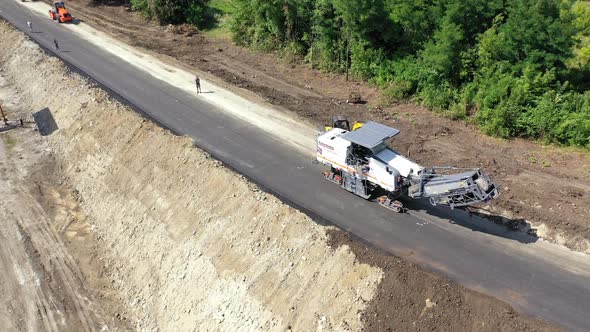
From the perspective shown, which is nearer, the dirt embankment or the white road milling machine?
the dirt embankment

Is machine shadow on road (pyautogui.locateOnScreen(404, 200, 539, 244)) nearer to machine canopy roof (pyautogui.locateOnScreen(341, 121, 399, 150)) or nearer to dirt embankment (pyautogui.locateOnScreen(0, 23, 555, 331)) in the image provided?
machine canopy roof (pyautogui.locateOnScreen(341, 121, 399, 150))

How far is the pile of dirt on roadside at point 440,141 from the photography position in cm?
2105

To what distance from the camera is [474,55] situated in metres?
29.6

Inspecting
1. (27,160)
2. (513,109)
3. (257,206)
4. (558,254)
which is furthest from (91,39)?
(558,254)

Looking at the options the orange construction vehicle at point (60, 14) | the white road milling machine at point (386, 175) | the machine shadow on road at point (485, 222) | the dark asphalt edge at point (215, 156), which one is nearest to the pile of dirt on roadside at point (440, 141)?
the machine shadow on road at point (485, 222)

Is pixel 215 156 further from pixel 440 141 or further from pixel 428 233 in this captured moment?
pixel 440 141

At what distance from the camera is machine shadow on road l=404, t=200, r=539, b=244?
20109 mm

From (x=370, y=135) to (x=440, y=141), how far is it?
7500 mm

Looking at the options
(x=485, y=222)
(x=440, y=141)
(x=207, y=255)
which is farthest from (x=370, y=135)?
(x=207, y=255)

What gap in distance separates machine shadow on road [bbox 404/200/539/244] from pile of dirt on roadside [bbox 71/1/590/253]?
125 mm

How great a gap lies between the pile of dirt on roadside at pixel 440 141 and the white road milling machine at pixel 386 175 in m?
2.56

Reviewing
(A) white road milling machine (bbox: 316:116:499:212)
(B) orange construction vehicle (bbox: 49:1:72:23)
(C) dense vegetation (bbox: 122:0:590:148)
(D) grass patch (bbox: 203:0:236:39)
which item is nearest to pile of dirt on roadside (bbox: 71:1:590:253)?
(C) dense vegetation (bbox: 122:0:590:148)

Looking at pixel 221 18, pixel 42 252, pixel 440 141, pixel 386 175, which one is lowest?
pixel 42 252

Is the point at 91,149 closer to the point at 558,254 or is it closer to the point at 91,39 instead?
the point at 91,39
